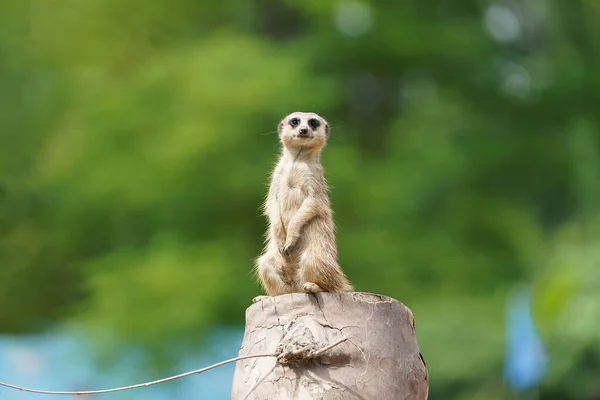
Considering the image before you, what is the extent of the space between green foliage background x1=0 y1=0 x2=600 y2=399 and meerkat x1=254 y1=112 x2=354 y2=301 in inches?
298

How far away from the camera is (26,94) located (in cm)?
1307

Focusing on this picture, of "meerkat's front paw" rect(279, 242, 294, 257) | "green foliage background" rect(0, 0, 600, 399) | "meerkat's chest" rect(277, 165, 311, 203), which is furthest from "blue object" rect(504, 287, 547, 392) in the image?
"meerkat's front paw" rect(279, 242, 294, 257)

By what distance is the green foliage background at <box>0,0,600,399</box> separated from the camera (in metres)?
12.0

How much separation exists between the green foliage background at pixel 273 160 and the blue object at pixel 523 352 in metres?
0.56

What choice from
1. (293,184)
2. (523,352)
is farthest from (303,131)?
(523,352)

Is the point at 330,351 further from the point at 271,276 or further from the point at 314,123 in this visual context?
the point at 314,123

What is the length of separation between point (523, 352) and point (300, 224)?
7136 mm

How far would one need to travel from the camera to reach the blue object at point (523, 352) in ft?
34.6

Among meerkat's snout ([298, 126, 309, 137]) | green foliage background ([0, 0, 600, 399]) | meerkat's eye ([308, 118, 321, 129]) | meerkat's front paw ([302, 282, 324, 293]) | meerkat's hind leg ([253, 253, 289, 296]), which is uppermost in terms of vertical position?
green foliage background ([0, 0, 600, 399])

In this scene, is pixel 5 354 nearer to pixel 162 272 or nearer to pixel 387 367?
pixel 162 272

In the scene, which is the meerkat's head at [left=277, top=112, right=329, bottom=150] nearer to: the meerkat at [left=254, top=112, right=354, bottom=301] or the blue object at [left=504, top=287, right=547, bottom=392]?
the meerkat at [left=254, top=112, right=354, bottom=301]

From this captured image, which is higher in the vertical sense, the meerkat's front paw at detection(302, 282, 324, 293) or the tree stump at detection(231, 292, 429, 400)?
the meerkat's front paw at detection(302, 282, 324, 293)

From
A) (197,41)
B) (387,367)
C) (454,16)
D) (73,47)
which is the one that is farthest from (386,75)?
(387,367)

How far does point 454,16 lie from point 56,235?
5871 mm
